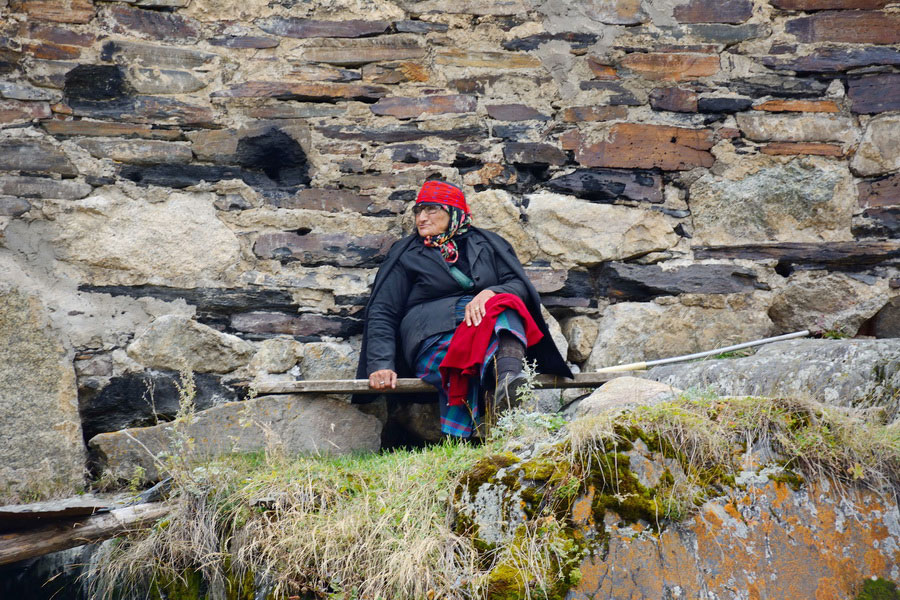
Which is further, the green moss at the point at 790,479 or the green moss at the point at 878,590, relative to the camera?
the green moss at the point at 790,479

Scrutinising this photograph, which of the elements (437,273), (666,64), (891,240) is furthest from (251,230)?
(891,240)

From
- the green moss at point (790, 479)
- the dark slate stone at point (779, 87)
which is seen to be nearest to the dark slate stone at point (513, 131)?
the dark slate stone at point (779, 87)

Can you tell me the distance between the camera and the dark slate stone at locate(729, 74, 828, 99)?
14.3 feet

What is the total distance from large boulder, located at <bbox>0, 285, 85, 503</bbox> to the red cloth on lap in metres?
1.58

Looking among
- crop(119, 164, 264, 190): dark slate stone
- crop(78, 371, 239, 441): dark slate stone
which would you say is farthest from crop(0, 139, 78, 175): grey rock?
crop(78, 371, 239, 441): dark slate stone

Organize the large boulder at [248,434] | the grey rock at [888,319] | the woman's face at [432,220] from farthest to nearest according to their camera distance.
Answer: the grey rock at [888,319] < the woman's face at [432,220] < the large boulder at [248,434]

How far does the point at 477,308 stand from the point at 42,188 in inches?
82.3

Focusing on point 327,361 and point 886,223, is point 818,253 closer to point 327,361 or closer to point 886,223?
point 886,223

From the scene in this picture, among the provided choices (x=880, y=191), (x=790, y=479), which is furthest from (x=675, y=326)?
(x=790, y=479)

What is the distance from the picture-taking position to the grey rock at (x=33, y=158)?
12.7 ft

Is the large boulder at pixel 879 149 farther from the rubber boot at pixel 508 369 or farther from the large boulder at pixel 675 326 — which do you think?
the rubber boot at pixel 508 369

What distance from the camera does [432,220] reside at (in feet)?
13.0

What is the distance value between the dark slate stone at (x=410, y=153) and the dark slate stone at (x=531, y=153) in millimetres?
401

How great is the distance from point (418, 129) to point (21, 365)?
7.01 feet
